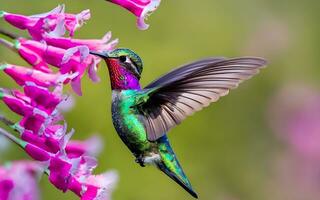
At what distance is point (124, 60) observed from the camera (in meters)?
3.42

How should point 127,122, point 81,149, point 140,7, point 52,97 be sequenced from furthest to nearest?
point 127,122 < point 140,7 < point 81,149 < point 52,97

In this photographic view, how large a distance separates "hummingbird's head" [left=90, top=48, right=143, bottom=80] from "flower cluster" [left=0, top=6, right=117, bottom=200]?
215mm

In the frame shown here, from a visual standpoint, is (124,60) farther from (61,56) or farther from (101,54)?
(61,56)

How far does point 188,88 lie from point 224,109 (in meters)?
4.79

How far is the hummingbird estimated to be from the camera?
3.41m

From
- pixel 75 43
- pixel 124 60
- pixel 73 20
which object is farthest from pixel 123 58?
pixel 73 20

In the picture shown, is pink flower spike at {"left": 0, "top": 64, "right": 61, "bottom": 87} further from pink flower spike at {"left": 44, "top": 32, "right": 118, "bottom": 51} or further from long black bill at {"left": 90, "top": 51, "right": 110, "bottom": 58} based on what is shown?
long black bill at {"left": 90, "top": 51, "right": 110, "bottom": 58}

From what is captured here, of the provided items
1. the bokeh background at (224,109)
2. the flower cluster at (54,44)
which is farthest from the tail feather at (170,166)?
the bokeh background at (224,109)

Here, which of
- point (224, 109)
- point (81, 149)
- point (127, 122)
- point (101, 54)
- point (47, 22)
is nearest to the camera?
point (47, 22)

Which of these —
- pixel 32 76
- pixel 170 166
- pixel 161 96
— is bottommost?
pixel 170 166

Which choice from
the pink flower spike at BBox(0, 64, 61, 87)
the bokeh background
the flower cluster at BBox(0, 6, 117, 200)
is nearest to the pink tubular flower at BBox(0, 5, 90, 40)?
the flower cluster at BBox(0, 6, 117, 200)

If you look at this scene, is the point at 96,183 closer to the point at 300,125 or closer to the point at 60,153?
the point at 60,153

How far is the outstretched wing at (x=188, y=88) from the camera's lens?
3.39 m

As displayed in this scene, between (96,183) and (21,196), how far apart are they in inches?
33.9
